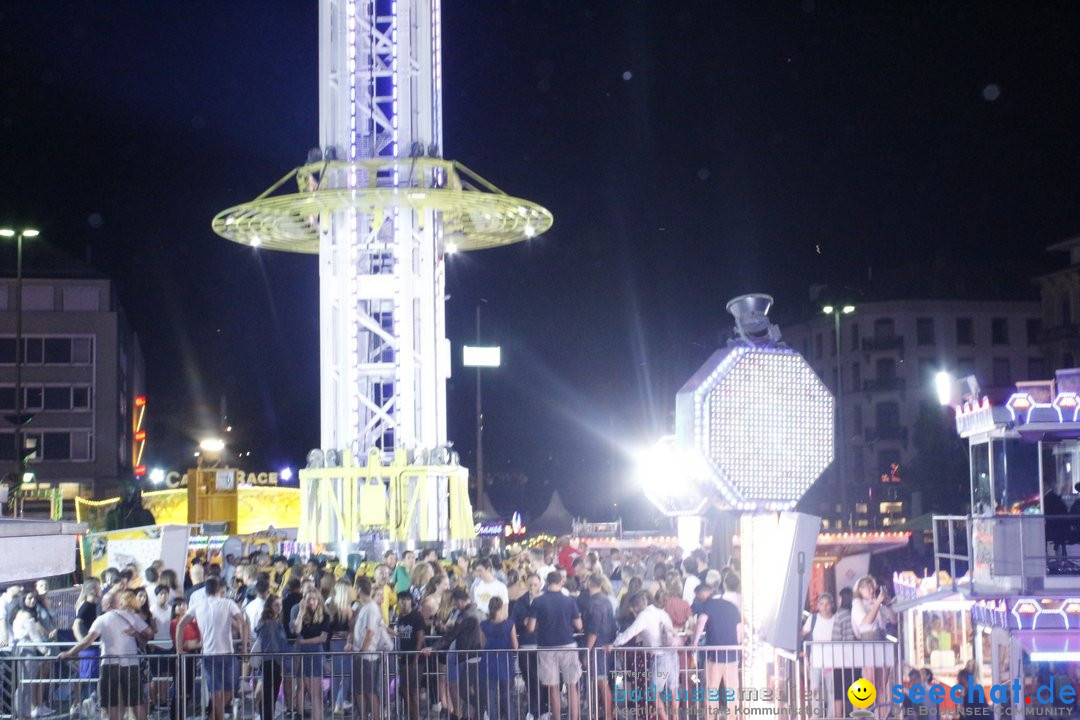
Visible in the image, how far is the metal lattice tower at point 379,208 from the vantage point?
3584cm

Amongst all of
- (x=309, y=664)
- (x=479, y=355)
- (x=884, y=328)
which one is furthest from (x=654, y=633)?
(x=884, y=328)

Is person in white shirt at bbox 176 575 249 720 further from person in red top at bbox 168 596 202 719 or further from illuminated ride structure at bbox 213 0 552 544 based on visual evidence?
illuminated ride structure at bbox 213 0 552 544

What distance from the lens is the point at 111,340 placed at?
86.1 meters

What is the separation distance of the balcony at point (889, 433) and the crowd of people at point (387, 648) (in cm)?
7479

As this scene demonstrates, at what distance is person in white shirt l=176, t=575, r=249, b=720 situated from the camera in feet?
50.4

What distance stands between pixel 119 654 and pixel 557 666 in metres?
4.43

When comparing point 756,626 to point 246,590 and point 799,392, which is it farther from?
point 246,590

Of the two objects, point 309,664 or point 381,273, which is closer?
point 309,664

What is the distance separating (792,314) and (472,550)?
6880cm

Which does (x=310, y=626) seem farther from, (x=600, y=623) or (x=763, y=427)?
(x=763, y=427)

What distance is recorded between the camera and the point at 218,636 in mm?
15961

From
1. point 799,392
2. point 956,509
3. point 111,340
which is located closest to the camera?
point 799,392

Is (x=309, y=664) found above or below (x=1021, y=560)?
below

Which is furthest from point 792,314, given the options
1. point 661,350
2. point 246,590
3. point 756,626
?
point 756,626
